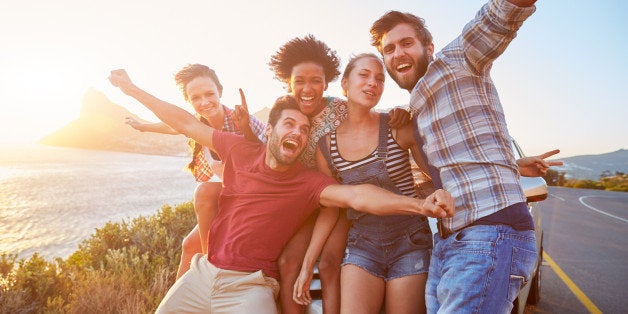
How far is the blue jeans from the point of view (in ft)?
6.08

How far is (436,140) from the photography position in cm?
215

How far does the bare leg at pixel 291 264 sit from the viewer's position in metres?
2.51

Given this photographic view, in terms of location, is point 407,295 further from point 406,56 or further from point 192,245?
point 192,245

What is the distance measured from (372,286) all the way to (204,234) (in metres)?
1.37

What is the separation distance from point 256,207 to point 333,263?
64cm

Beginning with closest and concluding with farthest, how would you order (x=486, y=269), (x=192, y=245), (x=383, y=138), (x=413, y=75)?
(x=486, y=269) → (x=413, y=75) → (x=383, y=138) → (x=192, y=245)

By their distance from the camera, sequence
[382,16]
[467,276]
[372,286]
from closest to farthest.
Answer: [467,276], [372,286], [382,16]

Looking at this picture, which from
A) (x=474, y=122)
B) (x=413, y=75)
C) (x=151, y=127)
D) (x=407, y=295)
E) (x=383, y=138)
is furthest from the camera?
(x=151, y=127)

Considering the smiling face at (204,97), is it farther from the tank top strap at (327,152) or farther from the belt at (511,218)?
the belt at (511,218)

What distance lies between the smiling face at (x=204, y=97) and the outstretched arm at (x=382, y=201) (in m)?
1.79

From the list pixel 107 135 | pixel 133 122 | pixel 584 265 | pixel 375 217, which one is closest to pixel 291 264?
pixel 375 217

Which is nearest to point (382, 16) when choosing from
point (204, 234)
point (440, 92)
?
point (440, 92)

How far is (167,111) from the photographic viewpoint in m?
3.03

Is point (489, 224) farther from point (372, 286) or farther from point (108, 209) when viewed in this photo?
point (108, 209)
